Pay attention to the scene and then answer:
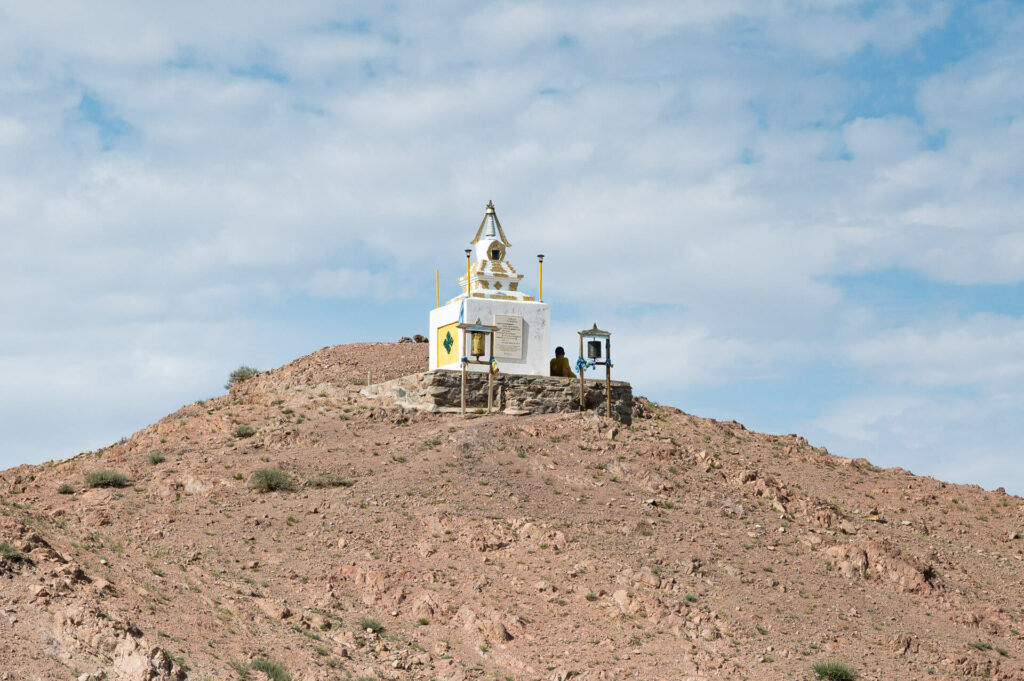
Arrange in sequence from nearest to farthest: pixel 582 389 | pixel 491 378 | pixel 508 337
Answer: pixel 491 378
pixel 582 389
pixel 508 337

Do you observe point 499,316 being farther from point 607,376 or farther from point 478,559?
point 478,559

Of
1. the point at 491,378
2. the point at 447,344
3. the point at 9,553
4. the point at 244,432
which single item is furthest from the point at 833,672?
the point at 447,344

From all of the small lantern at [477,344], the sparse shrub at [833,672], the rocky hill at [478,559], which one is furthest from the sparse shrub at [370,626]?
the small lantern at [477,344]

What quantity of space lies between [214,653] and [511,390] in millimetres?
14910

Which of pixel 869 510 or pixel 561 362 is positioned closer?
pixel 869 510

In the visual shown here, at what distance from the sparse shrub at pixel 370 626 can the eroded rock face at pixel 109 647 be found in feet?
12.9

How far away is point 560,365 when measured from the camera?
3359 cm

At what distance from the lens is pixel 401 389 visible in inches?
1259

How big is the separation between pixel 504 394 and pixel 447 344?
283 cm

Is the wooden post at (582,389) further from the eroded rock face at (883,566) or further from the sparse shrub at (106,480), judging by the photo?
the sparse shrub at (106,480)

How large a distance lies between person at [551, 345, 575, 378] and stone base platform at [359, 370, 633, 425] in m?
1.43

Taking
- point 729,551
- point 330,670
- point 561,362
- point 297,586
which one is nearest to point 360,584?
point 297,586

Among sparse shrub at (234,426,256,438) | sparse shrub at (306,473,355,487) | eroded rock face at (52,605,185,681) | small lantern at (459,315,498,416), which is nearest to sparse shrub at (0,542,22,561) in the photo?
eroded rock face at (52,605,185,681)

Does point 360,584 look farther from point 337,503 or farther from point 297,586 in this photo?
point 337,503
